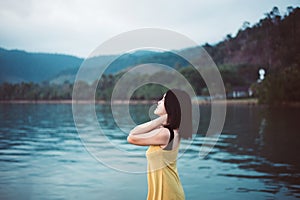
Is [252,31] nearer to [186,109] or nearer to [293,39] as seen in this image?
[293,39]

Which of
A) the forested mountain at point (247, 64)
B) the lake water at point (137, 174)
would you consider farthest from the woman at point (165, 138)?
the forested mountain at point (247, 64)

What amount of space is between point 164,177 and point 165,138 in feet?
0.57

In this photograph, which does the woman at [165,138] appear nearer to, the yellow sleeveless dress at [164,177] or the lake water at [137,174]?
the yellow sleeveless dress at [164,177]

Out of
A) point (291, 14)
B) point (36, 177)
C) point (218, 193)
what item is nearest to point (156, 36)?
point (218, 193)

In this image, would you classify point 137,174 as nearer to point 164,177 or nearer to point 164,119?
point 164,177

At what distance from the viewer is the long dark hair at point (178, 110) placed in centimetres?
143

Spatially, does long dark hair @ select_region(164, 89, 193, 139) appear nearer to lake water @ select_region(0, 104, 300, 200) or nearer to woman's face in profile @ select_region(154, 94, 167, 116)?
woman's face in profile @ select_region(154, 94, 167, 116)

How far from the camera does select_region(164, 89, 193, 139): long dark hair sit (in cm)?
143

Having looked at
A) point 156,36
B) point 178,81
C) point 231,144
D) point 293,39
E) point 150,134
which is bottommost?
point 231,144

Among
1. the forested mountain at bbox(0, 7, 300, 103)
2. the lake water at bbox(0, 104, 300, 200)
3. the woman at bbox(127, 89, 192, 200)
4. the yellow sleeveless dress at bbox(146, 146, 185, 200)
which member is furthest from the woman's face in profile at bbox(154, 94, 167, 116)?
the forested mountain at bbox(0, 7, 300, 103)

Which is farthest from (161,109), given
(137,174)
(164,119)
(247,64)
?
(247,64)

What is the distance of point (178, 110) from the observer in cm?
145

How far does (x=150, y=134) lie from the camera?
55.2 inches

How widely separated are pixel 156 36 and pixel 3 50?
2599 cm
